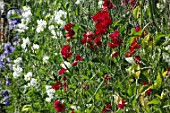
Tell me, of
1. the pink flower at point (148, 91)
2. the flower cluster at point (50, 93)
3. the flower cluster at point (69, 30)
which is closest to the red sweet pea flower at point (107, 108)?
the pink flower at point (148, 91)

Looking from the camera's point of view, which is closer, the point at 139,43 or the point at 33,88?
the point at 139,43

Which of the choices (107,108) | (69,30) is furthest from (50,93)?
Answer: (107,108)

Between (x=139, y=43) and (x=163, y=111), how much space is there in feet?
1.30

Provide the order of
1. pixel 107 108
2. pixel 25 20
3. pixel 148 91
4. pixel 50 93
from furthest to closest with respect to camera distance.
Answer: pixel 25 20, pixel 50 93, pixel 107 108, pixel 148 91

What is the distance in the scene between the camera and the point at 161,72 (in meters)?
2.47

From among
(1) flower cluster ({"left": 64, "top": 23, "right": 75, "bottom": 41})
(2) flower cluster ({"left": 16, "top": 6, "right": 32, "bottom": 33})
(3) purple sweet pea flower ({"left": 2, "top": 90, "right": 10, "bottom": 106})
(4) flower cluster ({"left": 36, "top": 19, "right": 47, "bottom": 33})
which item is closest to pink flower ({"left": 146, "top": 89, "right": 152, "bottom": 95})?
(1) flower cluster ({"left": 64, "top": 23, "right": 75, "bottom": 41})

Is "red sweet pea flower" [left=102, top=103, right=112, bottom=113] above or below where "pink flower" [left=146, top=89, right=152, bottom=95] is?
below

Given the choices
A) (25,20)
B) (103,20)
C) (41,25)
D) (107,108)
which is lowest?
(107,108)

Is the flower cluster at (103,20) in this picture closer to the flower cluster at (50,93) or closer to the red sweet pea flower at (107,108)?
the red sweet pea flower at (107,108)

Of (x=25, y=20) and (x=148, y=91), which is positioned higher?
(x=25, y=20)

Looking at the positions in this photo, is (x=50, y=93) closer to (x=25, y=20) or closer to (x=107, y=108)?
(x=107, y=108)

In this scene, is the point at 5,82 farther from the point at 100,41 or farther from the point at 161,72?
the point at 161,72

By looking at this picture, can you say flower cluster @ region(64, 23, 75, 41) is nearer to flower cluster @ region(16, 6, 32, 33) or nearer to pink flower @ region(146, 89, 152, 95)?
pink flower @ region(146, 89, 152, 95)

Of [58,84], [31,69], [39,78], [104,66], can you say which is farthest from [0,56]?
[104,66]
